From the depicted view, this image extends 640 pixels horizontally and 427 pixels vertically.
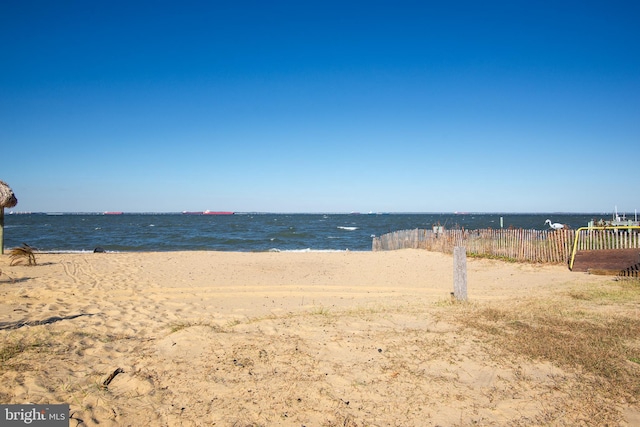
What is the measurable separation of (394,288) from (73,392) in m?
8.42

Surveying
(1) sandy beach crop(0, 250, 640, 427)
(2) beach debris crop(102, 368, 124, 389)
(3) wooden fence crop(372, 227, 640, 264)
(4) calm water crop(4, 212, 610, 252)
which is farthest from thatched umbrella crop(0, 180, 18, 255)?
(3) wooden fence crop(372, 227, 640, 264)

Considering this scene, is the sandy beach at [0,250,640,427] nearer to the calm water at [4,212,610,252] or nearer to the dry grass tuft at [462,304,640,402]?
the dry grass tuft at [462,304,640,402]

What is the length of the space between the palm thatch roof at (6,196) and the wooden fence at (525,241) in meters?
19.5

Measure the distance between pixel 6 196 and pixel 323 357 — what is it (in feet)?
56.7

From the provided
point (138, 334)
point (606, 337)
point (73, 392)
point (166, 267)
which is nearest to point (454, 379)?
point (606, 337)

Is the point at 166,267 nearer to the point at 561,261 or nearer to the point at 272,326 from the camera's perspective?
the point at 272,326

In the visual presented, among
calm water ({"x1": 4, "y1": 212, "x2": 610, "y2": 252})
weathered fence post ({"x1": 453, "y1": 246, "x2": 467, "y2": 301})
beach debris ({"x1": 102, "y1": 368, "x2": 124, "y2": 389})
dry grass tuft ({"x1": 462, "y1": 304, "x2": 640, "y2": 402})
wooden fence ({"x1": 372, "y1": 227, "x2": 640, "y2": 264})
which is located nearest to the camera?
beach debris ({"x1": 102, "y1": 368, "x2": 124, "y2": 389})

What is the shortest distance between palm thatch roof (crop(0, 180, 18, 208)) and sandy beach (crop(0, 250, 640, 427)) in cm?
841

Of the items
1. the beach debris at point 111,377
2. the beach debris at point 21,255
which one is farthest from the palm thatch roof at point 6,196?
the beach debris at point 111,377

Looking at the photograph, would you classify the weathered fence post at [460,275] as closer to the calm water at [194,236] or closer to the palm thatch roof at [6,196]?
the calm water at [194,236]

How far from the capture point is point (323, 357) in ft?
16.0

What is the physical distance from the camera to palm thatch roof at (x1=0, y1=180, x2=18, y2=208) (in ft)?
51.4

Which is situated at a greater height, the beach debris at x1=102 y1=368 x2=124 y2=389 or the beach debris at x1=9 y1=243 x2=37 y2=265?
the beach debris at x1=9 y1=243 x2=37 y2=265

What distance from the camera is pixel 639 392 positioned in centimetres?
388
